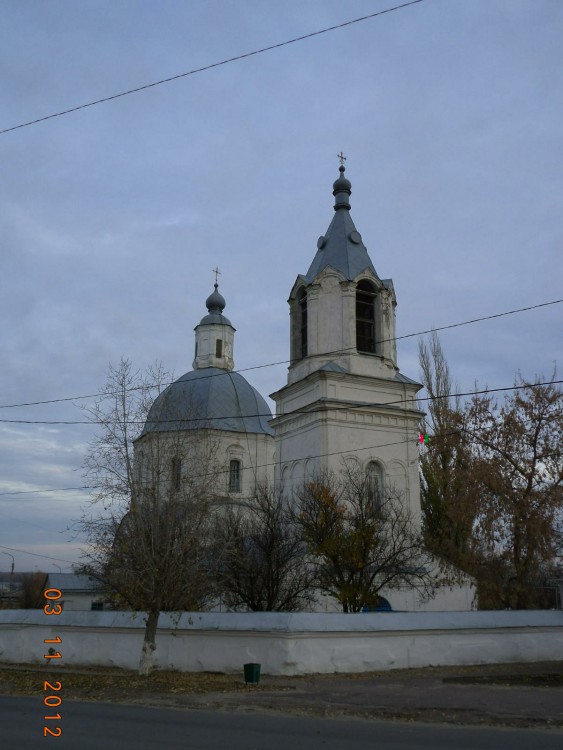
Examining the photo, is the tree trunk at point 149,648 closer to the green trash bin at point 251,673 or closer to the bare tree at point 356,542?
the green trash bin at point 251,673

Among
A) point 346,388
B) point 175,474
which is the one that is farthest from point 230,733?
point 346,388

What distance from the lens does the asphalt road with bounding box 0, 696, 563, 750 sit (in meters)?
8.42

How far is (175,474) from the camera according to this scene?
19.2 meters

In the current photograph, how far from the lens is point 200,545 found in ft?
60.7

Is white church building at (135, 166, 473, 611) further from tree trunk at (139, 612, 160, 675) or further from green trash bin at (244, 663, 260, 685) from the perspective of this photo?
green trash bin at (244, 663, 260, 685)

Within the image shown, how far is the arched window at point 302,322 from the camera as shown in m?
29.0

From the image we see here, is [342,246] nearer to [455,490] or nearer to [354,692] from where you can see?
[455,490]

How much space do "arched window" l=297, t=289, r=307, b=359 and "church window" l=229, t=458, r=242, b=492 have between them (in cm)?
913

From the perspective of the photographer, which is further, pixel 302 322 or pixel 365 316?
pixel 302 322

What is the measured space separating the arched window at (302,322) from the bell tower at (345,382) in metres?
0.04

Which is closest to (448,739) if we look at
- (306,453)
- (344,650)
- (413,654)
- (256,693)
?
(256,693)

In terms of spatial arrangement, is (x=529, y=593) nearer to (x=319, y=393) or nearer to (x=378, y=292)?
(x=319, y=393)

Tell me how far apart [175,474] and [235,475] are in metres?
16.8
